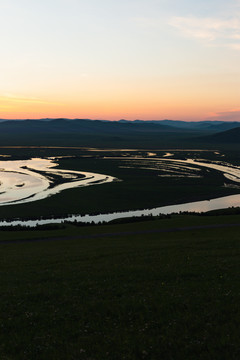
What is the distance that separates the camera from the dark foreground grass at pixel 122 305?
13406mm

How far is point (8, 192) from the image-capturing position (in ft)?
319

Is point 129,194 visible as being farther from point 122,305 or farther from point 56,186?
point 122,305

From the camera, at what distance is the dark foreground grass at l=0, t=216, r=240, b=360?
44.0ft

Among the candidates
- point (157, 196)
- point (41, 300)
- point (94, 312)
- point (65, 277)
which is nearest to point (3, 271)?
point (65, 277)

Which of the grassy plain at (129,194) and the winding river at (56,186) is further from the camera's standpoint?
the grassy plain at (129,194)

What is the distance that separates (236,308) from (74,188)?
88.6 metres

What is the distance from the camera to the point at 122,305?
56.7ft

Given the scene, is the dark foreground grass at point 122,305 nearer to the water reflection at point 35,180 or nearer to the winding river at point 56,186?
the winding river at point 56,186

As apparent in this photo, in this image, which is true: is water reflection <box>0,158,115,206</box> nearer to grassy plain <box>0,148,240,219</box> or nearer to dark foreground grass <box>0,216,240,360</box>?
grassy plain <box>0,148,240,219</box>

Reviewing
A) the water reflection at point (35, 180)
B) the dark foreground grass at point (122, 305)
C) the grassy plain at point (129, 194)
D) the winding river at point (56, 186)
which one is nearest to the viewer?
the dark foreground grass at point (122, 305)

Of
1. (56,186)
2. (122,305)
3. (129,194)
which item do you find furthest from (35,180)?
(122,305)

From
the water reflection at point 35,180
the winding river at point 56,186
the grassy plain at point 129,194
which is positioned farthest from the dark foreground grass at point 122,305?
the water reflection at point 35,180

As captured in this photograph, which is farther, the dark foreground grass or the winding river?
the winding river

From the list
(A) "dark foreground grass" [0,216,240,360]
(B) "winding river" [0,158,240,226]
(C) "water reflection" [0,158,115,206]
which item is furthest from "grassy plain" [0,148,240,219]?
(A) "dark foreground grass" [0,216,240,360]
